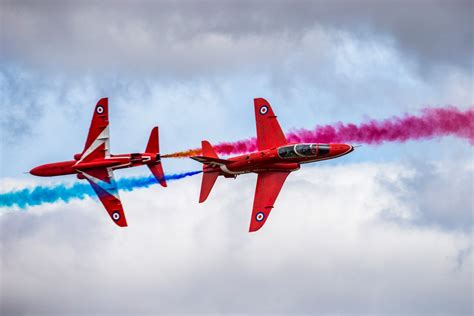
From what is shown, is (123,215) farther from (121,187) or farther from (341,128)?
(341,128)

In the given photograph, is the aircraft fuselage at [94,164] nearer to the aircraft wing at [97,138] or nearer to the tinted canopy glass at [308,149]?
the aircraft wing at [97,138]

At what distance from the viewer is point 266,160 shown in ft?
452

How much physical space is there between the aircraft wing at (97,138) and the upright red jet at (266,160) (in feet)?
21.1

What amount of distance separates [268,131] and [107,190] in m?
11.8

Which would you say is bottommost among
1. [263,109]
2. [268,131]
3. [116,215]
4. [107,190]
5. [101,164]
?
[116,215]

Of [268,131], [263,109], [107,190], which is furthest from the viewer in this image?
[263,109]

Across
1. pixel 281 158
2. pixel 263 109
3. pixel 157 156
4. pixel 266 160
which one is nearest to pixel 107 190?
pixel 157 156

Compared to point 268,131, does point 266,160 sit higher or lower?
lower

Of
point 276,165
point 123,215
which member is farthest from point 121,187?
point 276,165

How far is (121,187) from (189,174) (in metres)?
4.81

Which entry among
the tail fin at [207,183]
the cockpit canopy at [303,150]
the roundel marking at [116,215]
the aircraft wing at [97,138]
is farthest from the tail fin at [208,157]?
the roundel marking at [116,215]

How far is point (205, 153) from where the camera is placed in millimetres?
138750

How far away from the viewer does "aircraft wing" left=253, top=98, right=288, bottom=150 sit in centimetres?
13862

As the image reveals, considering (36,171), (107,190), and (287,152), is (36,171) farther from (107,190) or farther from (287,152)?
(287,152)
